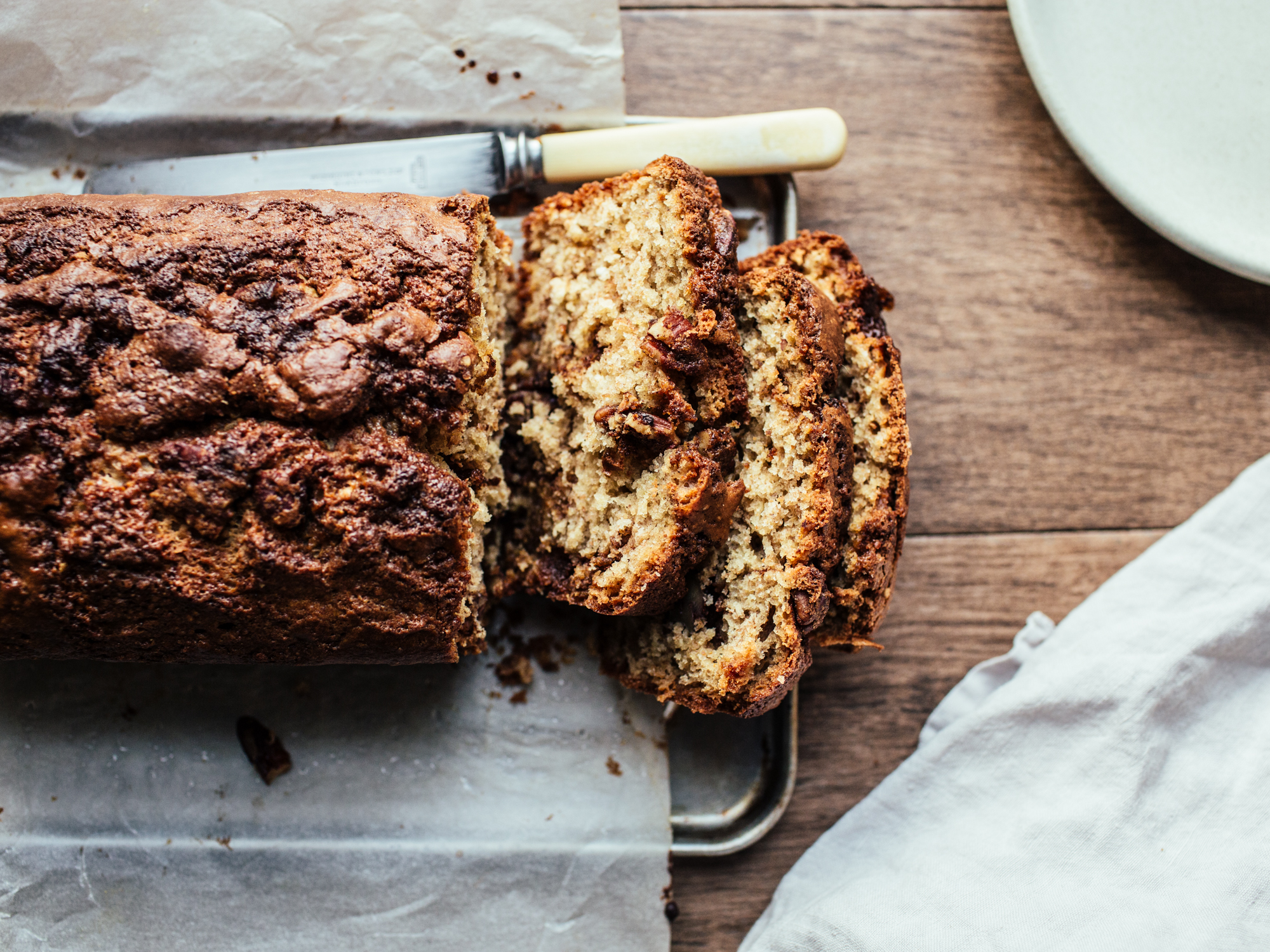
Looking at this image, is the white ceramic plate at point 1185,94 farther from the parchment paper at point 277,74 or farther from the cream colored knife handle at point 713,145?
the parchment paper at point 277,74

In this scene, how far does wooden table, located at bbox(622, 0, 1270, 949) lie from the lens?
280 cm

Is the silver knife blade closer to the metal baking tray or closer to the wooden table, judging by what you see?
the metal baking tray

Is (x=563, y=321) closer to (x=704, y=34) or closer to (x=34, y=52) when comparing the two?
(x=704, y=34)

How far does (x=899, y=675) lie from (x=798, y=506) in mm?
999

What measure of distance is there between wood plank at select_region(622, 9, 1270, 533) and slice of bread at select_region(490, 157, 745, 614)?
0.79 metres

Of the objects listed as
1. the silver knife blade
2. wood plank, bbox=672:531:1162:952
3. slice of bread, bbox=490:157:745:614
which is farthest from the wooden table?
slice of bread, bbox=490:157:745:614

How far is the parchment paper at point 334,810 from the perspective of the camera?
244 centimetres

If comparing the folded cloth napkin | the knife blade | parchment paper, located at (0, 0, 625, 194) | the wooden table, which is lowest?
the folded cloth napkin

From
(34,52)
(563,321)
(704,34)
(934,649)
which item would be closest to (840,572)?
(934,649)

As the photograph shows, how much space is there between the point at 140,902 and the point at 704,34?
3175mm

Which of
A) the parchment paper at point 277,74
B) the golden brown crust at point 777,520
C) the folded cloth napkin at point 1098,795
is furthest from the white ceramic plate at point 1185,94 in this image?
the parchment paper at point 277,74

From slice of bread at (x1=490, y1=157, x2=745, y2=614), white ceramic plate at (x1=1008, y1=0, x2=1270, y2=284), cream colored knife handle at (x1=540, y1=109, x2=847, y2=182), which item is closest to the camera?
slice of bread at (x1=490, y1=157, x2=745, y2=614)

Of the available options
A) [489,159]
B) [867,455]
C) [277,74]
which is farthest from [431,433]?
[277,74]

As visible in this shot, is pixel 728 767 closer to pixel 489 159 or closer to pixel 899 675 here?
pixel 899 675
